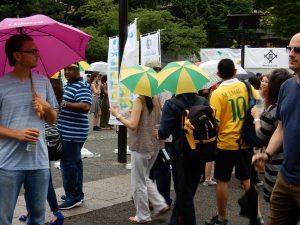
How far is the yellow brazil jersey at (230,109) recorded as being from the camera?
5.35 metres

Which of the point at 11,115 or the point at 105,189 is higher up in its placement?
the point at 11,115

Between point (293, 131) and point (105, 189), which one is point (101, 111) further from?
point (293, 131)

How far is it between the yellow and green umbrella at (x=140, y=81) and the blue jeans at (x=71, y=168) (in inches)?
43.0

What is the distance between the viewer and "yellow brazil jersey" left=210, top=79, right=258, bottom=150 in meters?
5.35

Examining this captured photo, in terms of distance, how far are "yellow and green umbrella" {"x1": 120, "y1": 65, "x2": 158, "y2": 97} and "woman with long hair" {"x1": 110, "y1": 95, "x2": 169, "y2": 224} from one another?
18cm

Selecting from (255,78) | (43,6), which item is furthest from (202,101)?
(43,6)

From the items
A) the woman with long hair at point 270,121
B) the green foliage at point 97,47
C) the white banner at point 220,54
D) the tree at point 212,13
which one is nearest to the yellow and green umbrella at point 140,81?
the woman with long hair at point 270,121

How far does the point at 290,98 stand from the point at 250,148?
2.07 m

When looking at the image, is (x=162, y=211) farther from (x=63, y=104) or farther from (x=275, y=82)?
(x=275, y=82)

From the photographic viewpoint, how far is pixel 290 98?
11.0ft

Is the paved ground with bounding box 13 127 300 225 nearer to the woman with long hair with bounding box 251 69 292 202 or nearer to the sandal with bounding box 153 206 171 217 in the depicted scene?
the sandal with bounding box 153 206 171 217

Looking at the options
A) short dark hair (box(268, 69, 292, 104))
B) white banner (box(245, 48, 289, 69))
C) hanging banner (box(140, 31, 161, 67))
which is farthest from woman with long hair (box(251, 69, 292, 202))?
white banner (box(245, 48, 289, 69))

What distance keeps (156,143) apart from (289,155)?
2.42 m

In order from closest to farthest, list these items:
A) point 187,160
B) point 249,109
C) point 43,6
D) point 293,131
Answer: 1. point 293,131
2. point 187,160
3. point 249,109
4. point 43,6
